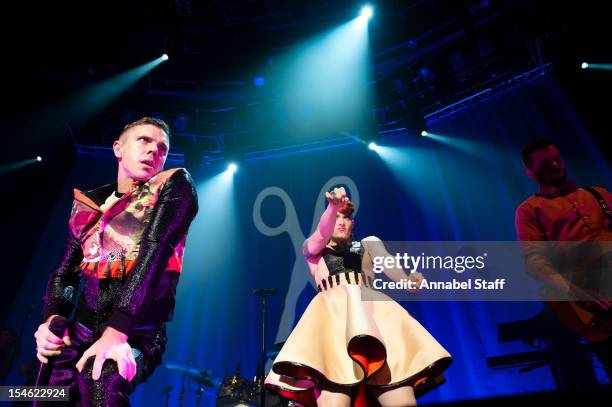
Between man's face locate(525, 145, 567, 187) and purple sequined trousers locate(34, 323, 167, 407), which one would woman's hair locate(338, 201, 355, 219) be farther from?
man's face locate(525, 145, 567, 187)

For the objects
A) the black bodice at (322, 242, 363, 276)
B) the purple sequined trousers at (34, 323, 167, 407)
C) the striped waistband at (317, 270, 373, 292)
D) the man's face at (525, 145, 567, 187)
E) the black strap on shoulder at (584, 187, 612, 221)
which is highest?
the man's face at (525, 145, 567, 187)

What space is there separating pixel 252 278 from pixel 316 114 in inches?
151

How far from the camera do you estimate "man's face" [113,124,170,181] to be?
1.94m

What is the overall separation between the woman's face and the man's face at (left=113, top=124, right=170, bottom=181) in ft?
5.06

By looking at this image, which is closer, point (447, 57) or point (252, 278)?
point (447, 57)

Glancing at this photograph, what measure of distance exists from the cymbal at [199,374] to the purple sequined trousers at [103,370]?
18.5ft

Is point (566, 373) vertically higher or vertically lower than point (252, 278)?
lower

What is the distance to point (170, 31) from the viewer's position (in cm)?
731

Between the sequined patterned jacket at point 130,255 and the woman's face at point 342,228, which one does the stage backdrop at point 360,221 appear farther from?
the sequined patterned jacket at point 130,255

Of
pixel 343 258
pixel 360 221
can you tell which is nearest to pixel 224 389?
pixel 360 221

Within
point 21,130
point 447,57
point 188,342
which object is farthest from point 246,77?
point 188,342

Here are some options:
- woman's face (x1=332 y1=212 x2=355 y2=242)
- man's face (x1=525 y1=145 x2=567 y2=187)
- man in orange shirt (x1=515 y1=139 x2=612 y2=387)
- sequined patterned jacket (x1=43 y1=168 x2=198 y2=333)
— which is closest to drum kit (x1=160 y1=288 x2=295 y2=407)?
woman's face (x1=332 y1=212 x2=355 y2=242)

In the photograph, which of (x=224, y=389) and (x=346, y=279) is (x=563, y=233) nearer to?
(x=346, y=279)

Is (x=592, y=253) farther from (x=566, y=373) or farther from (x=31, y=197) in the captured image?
(x=31, y=197)
